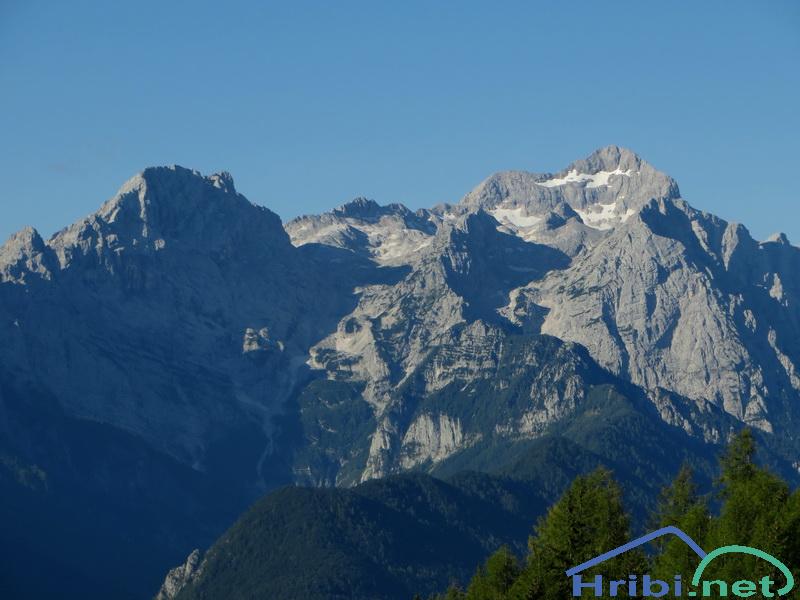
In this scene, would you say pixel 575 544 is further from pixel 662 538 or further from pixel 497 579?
pixel 662 538

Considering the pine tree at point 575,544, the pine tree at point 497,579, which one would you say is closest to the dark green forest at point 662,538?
the pine tree at point 575,544

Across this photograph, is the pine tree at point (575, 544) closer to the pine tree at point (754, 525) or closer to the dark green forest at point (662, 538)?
the dark green forest at point (662, 538)

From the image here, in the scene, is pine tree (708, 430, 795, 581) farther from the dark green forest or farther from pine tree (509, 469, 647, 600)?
pine tree (509, 469, 647, 600)

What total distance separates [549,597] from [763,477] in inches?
905

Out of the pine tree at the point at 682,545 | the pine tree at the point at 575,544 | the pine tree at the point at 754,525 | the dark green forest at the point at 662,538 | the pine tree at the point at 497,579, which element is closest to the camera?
the pine tree at the point at 754,525

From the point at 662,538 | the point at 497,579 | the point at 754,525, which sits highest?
the point at 662,538

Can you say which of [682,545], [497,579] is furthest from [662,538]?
[682,545]

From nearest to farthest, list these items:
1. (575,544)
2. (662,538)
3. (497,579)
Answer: (575,544) < (497,579) < (662,538)

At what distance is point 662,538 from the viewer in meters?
184

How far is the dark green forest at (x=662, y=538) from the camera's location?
146000 mm

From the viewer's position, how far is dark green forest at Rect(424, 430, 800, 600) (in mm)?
146000

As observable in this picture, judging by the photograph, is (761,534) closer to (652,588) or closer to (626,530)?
(652,588)

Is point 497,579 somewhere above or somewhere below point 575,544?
above

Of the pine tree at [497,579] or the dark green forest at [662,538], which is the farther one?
the pine tree at [497,579]
